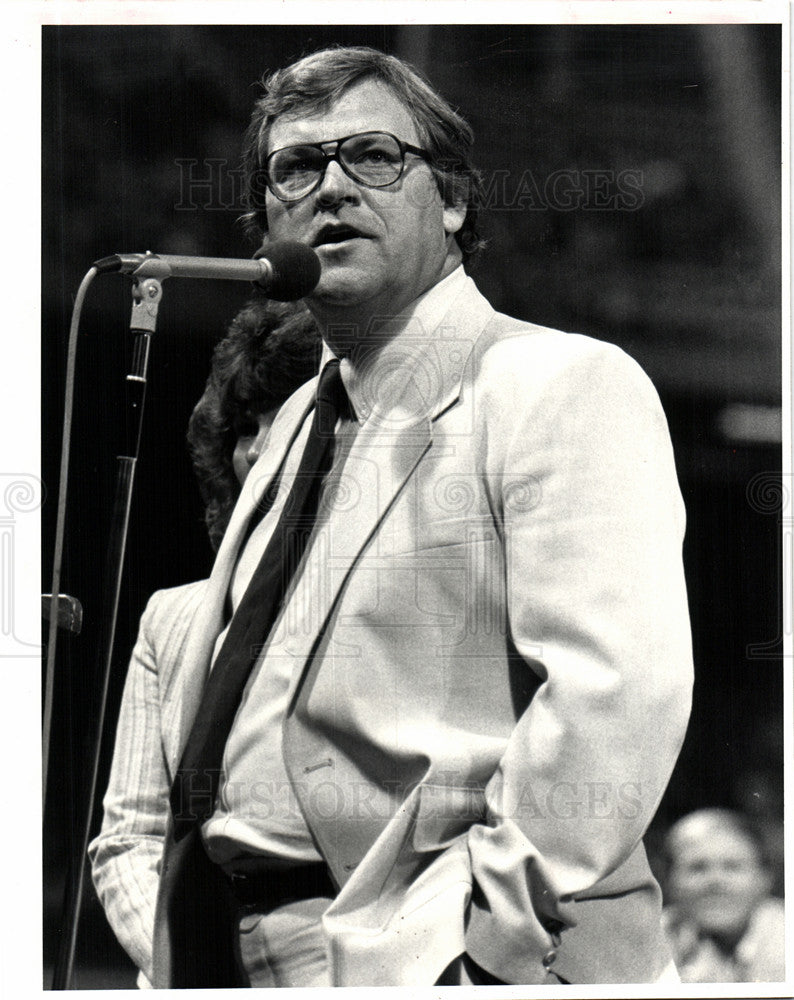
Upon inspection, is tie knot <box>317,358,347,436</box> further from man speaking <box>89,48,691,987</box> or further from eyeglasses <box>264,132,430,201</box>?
eyeglasses <box>264,132,430,201</box>

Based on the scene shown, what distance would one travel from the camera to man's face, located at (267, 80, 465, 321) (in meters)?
3.11

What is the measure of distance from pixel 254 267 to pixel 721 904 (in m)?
1.73

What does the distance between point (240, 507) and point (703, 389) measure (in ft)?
3.59

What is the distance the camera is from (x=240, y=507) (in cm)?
319

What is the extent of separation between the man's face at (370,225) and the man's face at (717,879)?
53.7 inches

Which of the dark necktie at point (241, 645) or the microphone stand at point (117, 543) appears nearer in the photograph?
the microphone stand at point (117, 543)

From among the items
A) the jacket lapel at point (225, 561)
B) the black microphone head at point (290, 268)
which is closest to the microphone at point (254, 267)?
the black microphone head at point (290, 268)

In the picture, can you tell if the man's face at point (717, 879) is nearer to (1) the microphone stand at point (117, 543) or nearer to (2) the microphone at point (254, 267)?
(1) the microphone stand at point (117, 543)

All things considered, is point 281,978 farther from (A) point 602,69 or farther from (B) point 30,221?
(A) point 602,69

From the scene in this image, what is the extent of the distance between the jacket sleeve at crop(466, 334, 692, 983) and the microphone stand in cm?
Answer: 75

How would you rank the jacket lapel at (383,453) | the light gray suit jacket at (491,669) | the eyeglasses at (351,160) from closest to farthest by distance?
the light gray suit jacket at (491,669) → the jacket lapel at (383,453) → the eyeglasses at (351,160)

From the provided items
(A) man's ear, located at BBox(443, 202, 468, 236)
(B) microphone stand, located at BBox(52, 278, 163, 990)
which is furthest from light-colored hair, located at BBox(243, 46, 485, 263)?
(B) microphone stand, located at BBox(52, 278, 163, 990)

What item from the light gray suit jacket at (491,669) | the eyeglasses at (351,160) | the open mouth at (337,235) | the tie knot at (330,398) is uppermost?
the eyeglasses at (351,160)

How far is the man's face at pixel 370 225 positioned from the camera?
10.2 feet
